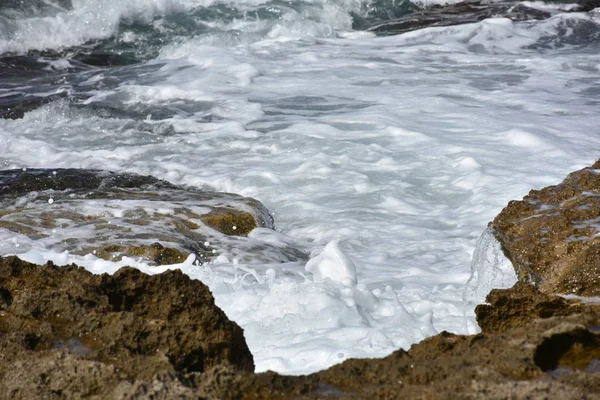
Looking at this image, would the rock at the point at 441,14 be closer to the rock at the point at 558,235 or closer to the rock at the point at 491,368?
the rock at the point at 558,235

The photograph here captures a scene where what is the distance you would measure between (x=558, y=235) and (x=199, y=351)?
172 cm

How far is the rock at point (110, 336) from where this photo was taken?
1712 millimetres

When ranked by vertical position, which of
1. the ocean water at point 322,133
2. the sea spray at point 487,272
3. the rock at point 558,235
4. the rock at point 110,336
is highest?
the rock at point 110,336

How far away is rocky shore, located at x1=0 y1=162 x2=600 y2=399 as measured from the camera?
162 centimetres

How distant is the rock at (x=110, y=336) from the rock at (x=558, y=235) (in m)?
1.35

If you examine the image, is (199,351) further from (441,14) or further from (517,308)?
(441,14)

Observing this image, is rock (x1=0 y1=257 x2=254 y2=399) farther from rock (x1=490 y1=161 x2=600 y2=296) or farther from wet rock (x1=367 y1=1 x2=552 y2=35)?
wet rock (x1=367 y1=1 x2=552 y2=35)

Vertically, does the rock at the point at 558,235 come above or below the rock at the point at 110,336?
below

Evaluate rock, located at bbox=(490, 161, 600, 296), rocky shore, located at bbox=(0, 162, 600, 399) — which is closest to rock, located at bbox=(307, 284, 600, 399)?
rocky shore, located at bbox=(0, 162, 600, 399)

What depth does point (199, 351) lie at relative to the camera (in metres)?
1.99

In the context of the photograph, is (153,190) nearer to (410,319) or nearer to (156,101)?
(410,319)

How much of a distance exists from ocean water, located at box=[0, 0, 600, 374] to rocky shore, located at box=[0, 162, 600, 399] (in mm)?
678

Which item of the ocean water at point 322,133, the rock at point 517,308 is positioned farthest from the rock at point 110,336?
the rock at point 517,308

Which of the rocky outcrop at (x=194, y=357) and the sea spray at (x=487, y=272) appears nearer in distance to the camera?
the rocky outcrop at (x=194, y=357)
